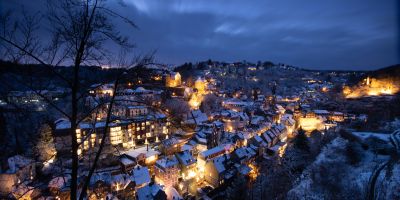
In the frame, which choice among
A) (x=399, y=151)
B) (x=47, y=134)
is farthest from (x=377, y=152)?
(x=47, y=134)

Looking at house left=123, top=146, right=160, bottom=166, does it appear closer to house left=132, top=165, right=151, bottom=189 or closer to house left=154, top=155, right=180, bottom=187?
house left=154, top=155, right=180, bottom=187

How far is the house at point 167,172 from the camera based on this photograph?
19.2m

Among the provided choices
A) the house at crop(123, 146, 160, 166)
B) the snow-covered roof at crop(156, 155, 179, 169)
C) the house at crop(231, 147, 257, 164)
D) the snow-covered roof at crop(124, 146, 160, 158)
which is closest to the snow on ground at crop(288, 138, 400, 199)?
the house at crop(231, 147, 257, 164)

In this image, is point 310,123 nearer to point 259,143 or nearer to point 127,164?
point 259,143

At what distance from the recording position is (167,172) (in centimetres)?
1914

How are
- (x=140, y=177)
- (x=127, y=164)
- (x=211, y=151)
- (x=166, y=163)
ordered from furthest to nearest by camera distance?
1. (x=211, y=151)
2. (x=127, y=164)
3. (x=166, y=163)
4. (x=140, y=177)

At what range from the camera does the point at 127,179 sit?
688 inches

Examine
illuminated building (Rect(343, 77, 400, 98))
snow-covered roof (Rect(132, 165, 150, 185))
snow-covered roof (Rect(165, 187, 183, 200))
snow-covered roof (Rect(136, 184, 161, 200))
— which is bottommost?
snow-covered roof (Rect(165, 187, 183, 200))

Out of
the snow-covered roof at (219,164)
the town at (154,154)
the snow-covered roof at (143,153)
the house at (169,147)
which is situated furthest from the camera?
the house at (169,147)

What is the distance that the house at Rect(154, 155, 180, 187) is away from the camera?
755 inches

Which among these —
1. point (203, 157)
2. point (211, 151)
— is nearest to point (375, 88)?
point (211, 151)

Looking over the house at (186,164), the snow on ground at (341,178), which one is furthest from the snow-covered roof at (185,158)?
the snow on ground at (341,178)

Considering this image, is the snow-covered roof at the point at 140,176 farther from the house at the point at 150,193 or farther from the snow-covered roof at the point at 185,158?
the snow-covered roof at the point at 185,158

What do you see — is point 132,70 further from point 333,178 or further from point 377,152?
point 377,152
